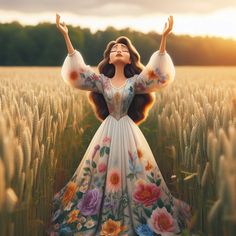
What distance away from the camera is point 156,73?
3242 mm

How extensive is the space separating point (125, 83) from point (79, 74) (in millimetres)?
302

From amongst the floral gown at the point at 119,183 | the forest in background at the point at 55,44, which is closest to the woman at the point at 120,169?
the floral gown at the point at 119,183

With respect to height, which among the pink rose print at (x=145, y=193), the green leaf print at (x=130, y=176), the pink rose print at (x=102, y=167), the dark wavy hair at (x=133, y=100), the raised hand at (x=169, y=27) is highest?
the raised hand at (x=169, y=27)

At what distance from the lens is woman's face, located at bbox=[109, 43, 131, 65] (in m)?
3.38

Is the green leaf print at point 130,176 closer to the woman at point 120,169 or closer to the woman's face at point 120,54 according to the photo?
the woman at point 120,169

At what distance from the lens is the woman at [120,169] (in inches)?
118

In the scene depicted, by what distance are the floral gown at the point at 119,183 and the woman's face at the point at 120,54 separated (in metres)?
0.14

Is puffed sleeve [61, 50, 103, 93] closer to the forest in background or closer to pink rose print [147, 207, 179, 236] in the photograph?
pink rose print [147, 207, 179, 236]

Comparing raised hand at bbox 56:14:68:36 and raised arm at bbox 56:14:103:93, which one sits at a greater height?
raised hand at bbox 56:14:68:36

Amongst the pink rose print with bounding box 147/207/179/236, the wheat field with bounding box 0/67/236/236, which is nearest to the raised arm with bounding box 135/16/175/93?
the wheat field with bounding box 0/67/236/236

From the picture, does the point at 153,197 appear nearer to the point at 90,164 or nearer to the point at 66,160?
the point at 90,164

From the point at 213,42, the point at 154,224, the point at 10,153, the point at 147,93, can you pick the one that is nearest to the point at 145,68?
the point at 147,93

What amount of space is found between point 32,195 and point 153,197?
77cm

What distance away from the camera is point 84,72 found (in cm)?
335
